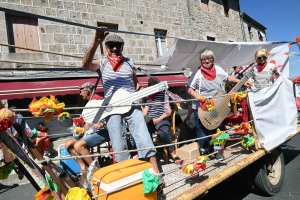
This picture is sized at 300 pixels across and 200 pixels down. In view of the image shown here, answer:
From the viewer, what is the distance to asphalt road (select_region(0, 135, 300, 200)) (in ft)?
11.4

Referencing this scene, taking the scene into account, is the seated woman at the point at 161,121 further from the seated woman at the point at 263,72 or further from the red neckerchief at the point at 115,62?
the seated woman at the point at 263,72

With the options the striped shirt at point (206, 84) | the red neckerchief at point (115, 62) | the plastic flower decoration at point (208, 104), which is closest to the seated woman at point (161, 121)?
the striped shirt at point (206, 84)

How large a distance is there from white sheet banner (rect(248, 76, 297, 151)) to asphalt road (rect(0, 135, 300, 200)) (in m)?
0.83

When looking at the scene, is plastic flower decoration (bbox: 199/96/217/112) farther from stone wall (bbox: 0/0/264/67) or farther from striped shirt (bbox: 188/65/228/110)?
stone wall (bbox: 0/0/264/67)

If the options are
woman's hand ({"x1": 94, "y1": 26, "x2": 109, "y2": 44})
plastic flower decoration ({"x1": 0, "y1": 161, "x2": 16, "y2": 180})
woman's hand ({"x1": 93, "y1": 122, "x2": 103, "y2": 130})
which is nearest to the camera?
plastic flower decoration ({"x1": 0, "y1": 161, "x2": 16, "y2": 180})

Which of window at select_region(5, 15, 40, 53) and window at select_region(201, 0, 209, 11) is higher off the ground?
window at select_region(201, 0, 209, 11)

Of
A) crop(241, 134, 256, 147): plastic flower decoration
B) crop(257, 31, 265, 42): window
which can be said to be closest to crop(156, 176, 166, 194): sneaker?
crop(241, 134, 256, 147): plastic flower decoration

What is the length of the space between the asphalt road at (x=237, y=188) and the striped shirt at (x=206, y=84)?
4.98 ft

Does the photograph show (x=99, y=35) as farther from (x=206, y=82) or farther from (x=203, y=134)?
(x=203, y=134)

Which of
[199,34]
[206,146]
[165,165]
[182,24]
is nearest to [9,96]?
[165,165]

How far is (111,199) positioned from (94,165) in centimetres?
49

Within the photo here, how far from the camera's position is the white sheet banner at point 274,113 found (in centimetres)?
294

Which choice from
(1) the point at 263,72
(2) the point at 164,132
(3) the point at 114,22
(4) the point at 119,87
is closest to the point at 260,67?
(1) the point at 263,72

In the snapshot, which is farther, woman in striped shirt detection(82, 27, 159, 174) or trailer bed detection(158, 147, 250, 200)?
woman in striped shirt detection(82, 27, 159, 174)
